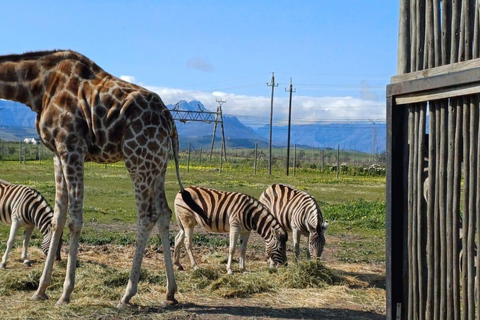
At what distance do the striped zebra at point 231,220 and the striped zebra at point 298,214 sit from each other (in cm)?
62

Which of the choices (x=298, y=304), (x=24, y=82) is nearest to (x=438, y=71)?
(x=298, y=304)

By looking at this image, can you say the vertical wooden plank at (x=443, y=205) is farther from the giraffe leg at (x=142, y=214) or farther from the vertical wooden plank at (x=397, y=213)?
the giraffe leg at (x=142, y=214)

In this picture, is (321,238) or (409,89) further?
(321,238)

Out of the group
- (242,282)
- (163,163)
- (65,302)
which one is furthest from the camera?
(242,282)

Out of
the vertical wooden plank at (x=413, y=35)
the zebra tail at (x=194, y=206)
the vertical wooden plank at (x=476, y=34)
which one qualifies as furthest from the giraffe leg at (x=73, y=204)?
the vertical wooden plank at (x=476, y=34)

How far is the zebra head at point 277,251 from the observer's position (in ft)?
34.6

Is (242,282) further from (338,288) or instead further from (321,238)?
(321,238)

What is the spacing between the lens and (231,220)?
11.2 metres

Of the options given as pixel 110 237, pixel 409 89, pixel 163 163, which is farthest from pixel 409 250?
pixel 110 237

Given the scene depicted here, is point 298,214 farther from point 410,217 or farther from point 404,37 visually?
point 404,37

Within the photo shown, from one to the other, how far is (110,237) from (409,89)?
31.3ft

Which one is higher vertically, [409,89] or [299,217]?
[409,89]

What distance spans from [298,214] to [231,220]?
1.42 m

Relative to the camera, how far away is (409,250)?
5621 mm
